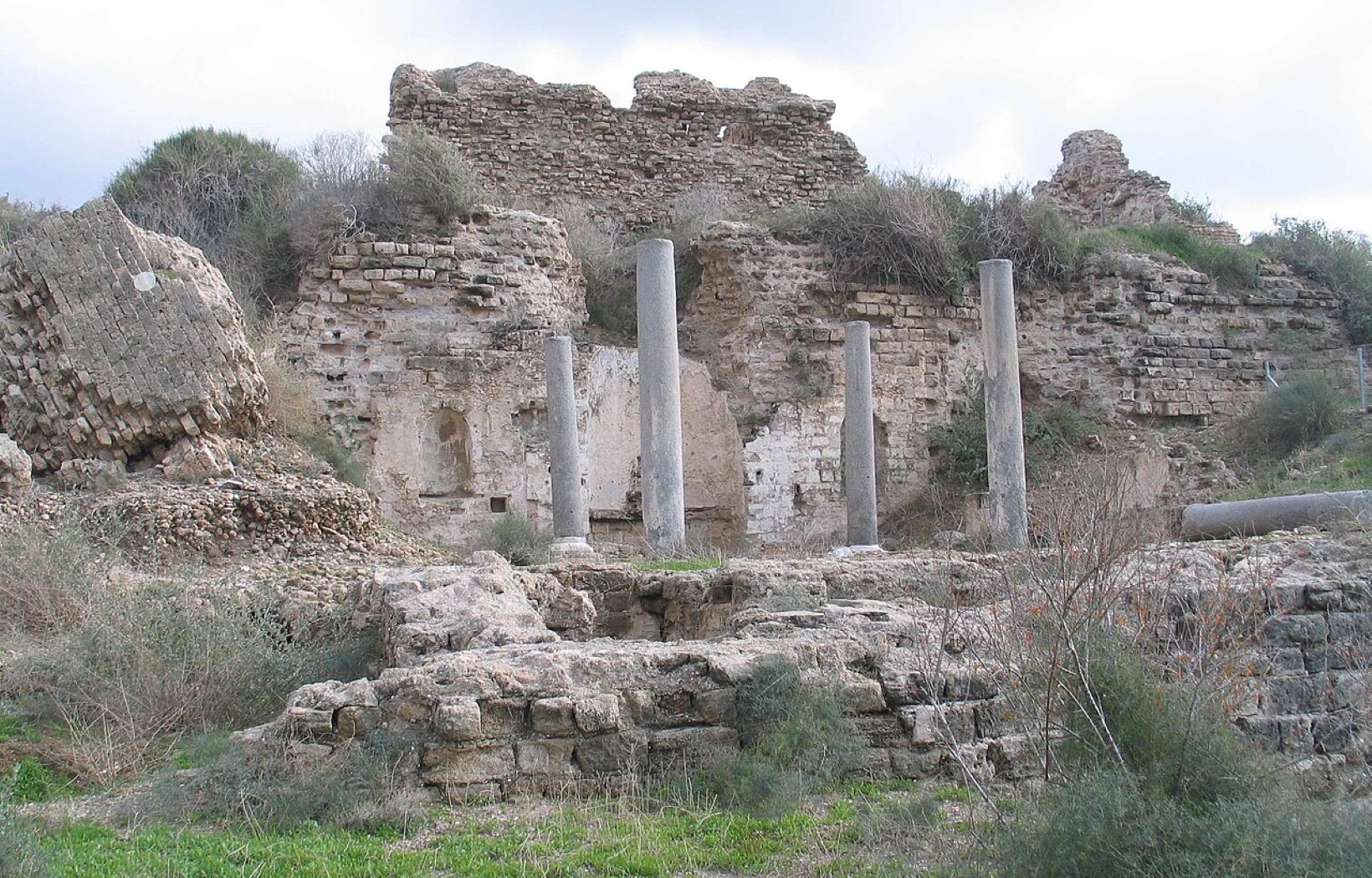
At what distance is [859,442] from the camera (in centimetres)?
1447

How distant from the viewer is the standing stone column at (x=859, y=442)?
47.0 feet

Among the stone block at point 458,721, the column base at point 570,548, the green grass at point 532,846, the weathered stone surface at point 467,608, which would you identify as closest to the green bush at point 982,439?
the column base at point 570,548

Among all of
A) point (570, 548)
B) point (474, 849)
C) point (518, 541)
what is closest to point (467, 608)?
point (474, 849)

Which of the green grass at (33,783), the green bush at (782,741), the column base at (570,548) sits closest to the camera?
the green bush at (782,741)

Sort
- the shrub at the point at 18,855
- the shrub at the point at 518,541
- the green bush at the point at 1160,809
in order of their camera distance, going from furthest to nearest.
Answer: the shrub at the point at 518,541 → the shrub at the point at 18,855 → the green bush at the point at 1160,809

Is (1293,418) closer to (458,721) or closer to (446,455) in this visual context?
(446,455)

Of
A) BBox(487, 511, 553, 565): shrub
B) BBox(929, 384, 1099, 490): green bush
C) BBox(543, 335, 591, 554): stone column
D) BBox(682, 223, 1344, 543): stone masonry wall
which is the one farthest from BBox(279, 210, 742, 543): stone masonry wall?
BBox(929, 384, 1099, 490): green bush

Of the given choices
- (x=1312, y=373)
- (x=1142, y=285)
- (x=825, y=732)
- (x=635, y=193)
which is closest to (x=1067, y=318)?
(x=1142, y=285)

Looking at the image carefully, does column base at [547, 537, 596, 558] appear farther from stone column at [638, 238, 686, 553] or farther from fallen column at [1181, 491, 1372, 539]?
fallen column at [1181, 491, 1372, 539]

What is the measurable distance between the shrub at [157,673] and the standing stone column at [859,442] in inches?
296

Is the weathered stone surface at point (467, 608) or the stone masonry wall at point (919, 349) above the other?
the stone masonry wall at point (919, 349)

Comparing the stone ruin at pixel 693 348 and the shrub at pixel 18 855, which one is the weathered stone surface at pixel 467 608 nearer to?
the shrub at pixel 18 855

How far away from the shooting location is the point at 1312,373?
17.5 meters

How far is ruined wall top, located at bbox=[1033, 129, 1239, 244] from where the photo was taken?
21.2 meters
